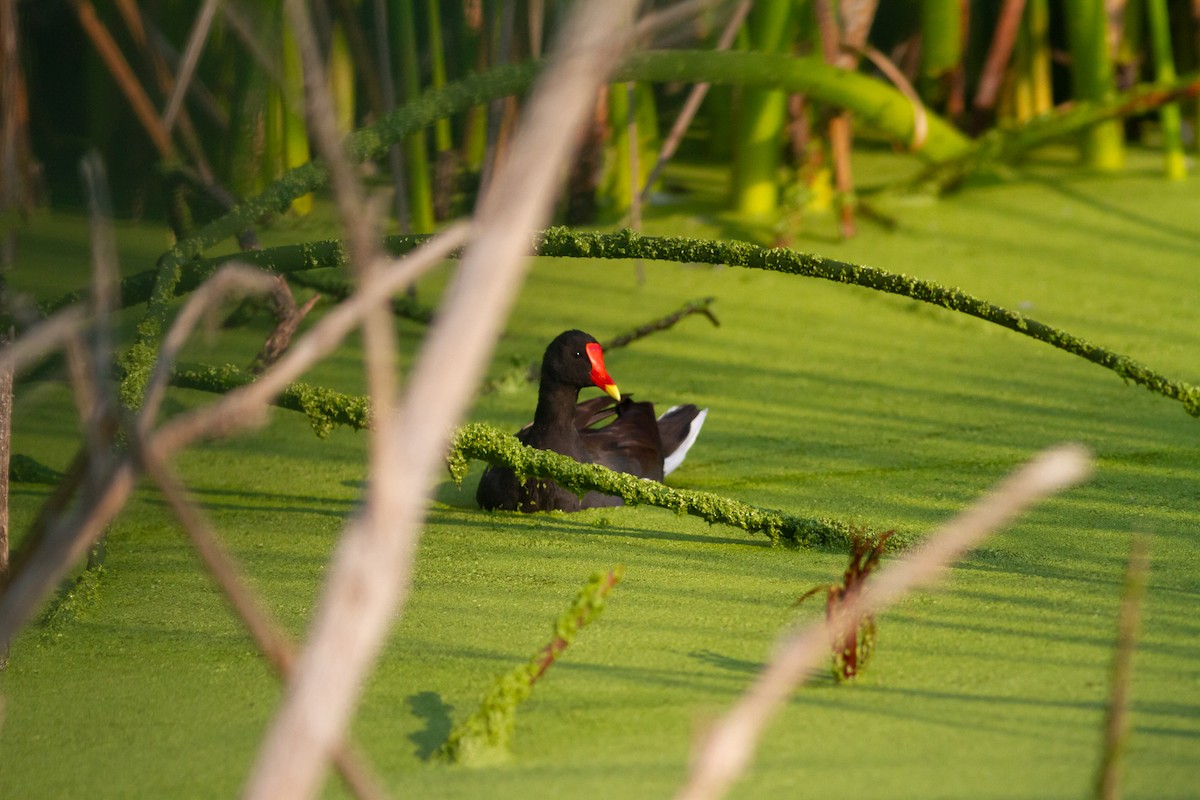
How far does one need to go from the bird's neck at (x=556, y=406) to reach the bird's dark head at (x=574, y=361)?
0.6 inches

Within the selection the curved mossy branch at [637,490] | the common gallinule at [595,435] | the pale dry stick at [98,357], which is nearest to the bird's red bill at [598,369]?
the common gallinule at [595,435]

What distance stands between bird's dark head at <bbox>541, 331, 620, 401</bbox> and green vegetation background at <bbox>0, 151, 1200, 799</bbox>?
22cm

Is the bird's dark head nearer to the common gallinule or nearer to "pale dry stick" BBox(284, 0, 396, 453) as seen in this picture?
the common gallinule

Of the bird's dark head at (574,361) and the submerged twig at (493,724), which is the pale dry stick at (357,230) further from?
the bird's dark head at (574,361)

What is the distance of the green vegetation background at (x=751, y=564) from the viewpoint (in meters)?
1.25

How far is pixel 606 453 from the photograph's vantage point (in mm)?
2383

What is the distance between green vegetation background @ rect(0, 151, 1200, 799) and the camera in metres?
1.25

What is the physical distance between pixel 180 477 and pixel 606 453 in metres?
0.70

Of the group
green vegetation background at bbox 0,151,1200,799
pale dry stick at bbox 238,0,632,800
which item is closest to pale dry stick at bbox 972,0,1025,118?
green vegetation background at bbox 0,151,1200,799

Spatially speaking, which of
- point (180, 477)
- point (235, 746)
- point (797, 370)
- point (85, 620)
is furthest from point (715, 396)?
point (235, 746)

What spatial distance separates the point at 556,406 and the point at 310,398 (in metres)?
0.58

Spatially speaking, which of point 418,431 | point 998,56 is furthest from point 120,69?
point 418,431

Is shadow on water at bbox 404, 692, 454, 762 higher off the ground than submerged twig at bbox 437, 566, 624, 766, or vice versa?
submerged twig at bbox 437, 566, 624, 766

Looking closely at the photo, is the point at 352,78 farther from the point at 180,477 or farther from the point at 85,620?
the point at 85,620
